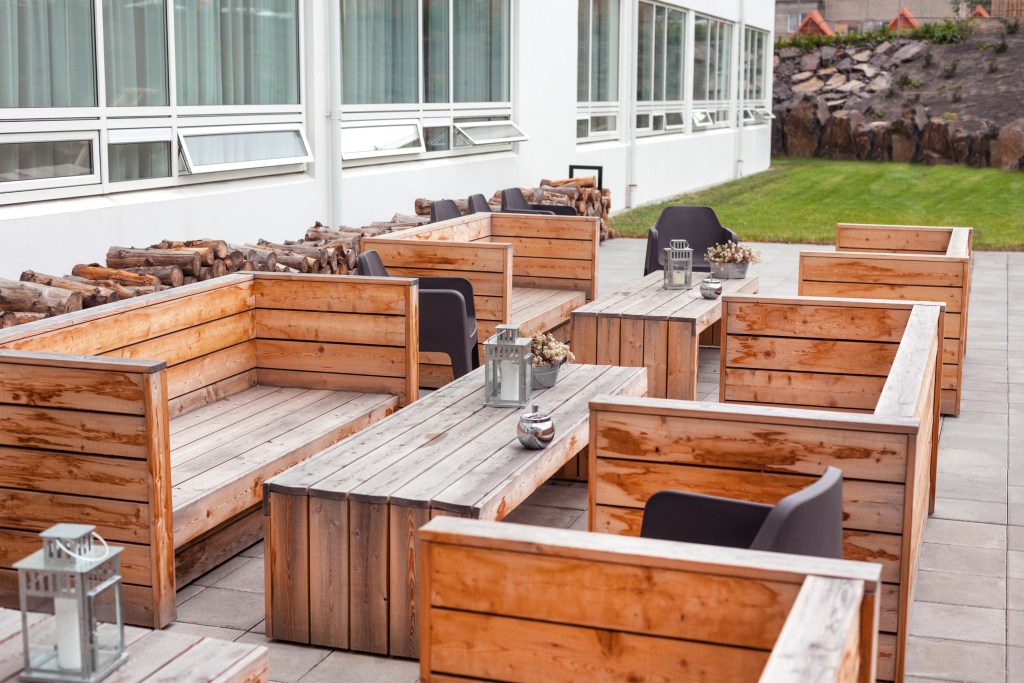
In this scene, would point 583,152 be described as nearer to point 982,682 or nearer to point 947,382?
point 947,382

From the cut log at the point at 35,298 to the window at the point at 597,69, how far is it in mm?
10902

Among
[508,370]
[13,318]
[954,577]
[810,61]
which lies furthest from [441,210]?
[810,61]

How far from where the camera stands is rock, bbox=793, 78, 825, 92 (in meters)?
31.4

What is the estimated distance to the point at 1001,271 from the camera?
12.4 m

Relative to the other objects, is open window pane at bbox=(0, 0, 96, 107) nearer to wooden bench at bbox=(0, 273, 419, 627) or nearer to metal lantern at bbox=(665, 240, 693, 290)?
wooden bench at bbox=(0, 273, 419, 627)

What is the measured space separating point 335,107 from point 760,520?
738cm

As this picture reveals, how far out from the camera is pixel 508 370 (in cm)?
478

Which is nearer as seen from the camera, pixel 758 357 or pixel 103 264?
pixel 758 357

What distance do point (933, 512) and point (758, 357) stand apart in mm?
972

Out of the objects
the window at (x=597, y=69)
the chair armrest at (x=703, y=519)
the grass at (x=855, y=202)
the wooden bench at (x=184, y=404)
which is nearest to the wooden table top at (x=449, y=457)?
the wooden bench at (x=184, y=404)

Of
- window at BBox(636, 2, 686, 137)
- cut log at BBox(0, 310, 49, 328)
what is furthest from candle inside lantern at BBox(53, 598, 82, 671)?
window at BBox(636, 2, 686, 137)

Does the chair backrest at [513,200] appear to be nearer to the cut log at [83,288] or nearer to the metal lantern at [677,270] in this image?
the metal lantern at [677,270]

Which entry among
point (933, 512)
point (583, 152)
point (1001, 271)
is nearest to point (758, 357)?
point (933, 512)

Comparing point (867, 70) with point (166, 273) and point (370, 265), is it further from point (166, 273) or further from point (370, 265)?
point (166, 273)
